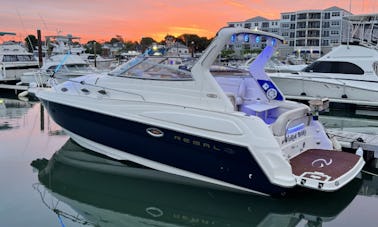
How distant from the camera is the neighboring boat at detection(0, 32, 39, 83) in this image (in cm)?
2139

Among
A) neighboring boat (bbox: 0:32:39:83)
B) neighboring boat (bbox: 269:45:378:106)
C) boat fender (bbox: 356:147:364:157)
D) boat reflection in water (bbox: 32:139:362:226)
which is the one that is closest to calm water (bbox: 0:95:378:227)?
boat reflection in water (bbox: 32:139:362:226)

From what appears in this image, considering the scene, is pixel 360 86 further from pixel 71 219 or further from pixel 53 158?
pixel 71 219

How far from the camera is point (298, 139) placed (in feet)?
20.7

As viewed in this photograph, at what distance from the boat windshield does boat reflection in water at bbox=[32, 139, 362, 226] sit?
1648mm

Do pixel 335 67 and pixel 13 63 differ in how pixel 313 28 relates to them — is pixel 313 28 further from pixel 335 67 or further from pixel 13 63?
pixel 335 67

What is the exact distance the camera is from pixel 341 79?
14.6 m

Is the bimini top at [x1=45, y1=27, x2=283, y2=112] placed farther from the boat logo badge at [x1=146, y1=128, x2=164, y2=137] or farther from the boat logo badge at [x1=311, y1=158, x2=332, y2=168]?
the boat logo badge at [x1=311, y1=158, x2=332, y2=168]

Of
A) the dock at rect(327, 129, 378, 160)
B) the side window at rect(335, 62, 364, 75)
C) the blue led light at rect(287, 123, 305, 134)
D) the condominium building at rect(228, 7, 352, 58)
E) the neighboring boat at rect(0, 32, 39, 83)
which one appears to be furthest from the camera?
the condominium building at rect(228, 7, 352, 58)

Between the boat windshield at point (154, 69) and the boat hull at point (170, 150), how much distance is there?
0.92m

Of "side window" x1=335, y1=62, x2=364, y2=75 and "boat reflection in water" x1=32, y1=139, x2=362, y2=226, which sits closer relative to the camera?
"boat reflection in water" x1=32, y1=139, x2=362, y2=226

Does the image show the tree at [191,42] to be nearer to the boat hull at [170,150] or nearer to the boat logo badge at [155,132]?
the boat logo badge at [155,132]

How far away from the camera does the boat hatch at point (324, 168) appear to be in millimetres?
5238

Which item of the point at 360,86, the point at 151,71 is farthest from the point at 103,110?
the point at 360,86

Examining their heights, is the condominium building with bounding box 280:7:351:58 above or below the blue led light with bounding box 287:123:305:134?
above
